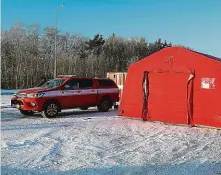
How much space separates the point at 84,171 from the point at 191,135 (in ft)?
18.8

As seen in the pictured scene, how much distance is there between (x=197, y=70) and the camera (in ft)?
47.4

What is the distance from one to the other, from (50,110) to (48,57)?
1747 inches

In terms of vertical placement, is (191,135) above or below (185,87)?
below

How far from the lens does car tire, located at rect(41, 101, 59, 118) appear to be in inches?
654

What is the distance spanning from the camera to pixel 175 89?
49.3 feet

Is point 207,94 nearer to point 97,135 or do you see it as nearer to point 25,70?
point 97,135

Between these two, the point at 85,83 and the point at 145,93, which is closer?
the point at 145,93

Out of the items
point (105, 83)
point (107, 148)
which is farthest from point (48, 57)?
point (107, 148)

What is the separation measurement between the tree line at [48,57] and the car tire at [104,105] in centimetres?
2528

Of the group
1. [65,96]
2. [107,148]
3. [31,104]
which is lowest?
[107,148]

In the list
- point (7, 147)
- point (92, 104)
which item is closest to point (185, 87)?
point (92, 104)

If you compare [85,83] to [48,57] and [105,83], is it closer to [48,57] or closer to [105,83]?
[105,83]

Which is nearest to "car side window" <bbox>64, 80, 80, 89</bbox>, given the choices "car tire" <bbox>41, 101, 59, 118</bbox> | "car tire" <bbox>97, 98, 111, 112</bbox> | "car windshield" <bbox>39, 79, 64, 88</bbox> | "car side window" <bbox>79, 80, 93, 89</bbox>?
"car side window" <bbox>79, 80, 93, 89</bbox>

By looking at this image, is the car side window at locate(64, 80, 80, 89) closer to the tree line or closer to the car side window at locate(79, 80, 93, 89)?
the car side window at locate(79, 80, 93, 89)
